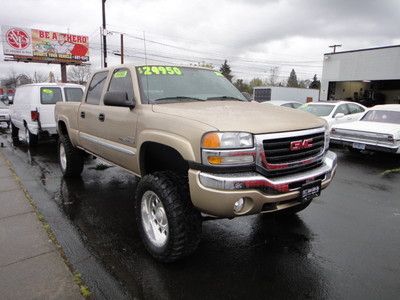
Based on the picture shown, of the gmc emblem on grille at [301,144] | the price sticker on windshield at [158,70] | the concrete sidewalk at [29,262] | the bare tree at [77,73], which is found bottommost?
the concrete sidewalk at [29,262]

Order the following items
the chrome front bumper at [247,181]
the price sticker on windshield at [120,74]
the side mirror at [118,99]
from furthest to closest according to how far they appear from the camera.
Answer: the price sticker on windshield at [120,74]
the side mirror at [118,99]
the chrome front bumper at [247,181]

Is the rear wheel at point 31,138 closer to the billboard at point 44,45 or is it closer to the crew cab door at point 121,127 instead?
the crew cab door at point 121,127

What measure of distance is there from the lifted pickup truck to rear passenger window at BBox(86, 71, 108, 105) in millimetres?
476

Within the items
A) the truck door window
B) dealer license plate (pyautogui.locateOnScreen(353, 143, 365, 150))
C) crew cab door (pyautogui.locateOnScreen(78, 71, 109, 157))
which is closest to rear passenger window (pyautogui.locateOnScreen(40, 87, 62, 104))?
crew cab door (pyautogui.locateOnScreen(78, 71, 109, 157))

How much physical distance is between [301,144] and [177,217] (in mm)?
1398

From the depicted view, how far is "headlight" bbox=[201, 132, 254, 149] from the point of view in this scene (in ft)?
9.64

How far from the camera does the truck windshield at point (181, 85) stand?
408 centimetres

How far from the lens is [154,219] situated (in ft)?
12.3

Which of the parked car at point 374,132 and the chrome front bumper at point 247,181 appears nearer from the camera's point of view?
the chrome front bumper at point 247,181

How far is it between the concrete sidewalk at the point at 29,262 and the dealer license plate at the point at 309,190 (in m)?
2.21

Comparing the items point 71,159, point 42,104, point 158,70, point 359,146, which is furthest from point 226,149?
point 42,104

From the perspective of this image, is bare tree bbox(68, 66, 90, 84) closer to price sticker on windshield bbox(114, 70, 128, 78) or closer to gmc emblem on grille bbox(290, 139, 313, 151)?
price sticker on windshield bbox(114, 70, 128, 78)

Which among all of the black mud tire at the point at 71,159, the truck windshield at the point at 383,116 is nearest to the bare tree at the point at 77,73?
the truck windshield at the point at 383,116

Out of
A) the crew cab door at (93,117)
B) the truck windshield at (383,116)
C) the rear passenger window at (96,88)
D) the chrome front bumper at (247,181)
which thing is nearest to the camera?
the chrome front bumper at (247,181)
